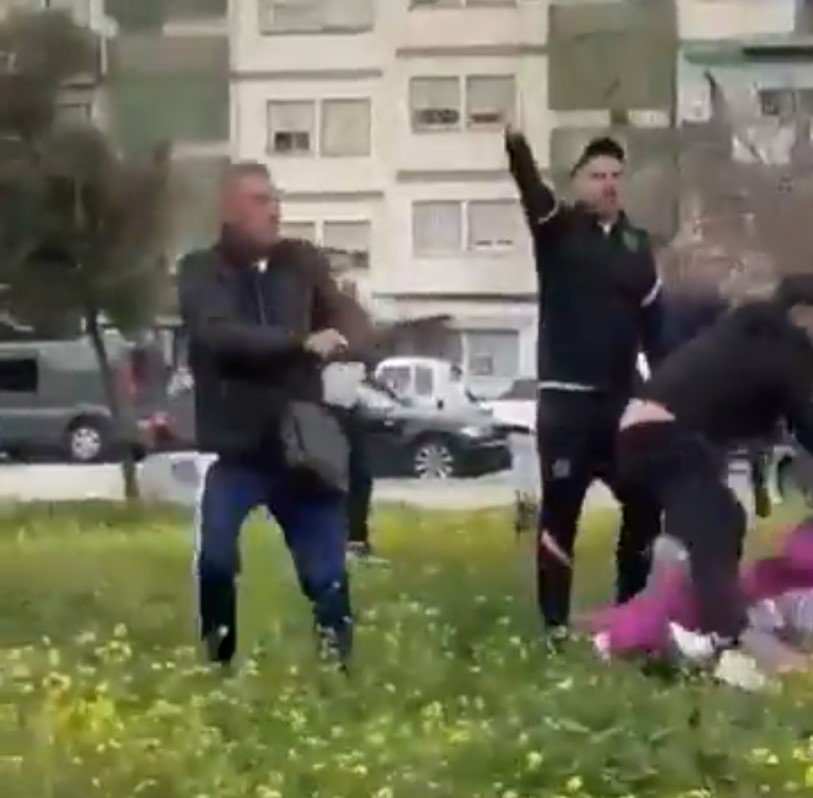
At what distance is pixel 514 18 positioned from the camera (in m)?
5.33

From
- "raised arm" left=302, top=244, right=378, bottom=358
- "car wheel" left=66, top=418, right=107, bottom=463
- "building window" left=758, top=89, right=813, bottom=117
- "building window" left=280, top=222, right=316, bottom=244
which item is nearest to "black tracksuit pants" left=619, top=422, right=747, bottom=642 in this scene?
"raised arm" left=302, top=244, right=378, bottom=358

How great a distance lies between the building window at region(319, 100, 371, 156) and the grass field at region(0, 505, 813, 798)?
0.86 m

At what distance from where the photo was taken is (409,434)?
17.6 feet

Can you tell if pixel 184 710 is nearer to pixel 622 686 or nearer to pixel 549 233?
pixel 622 686

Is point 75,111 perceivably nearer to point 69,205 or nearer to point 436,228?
point 69,205

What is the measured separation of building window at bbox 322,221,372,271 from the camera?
5297 mm

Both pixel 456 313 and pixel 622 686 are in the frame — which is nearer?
pixel 622 686

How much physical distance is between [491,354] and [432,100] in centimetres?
60

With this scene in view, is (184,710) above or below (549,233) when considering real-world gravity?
below

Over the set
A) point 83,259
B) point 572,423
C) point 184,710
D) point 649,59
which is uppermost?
point 649,59

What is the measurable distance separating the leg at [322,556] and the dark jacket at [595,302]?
0.62 m

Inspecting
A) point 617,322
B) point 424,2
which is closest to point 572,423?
point 617,322

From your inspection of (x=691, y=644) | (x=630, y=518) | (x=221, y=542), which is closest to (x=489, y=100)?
(x=630, y=518)

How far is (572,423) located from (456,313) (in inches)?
16.6
